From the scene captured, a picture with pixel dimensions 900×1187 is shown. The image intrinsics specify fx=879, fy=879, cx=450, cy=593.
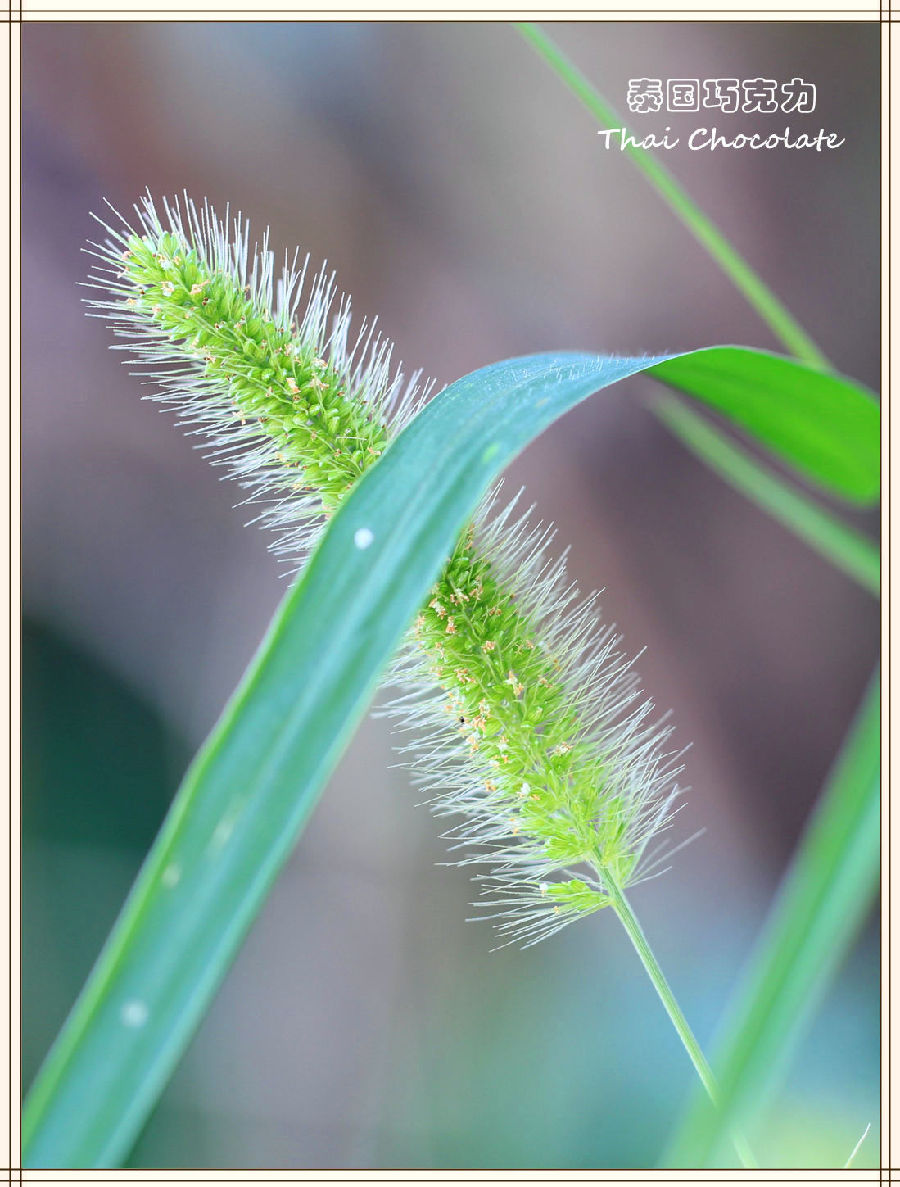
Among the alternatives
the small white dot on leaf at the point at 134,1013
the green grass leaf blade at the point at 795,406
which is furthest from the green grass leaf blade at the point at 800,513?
the small white dot on leaf at the point at 134,1013

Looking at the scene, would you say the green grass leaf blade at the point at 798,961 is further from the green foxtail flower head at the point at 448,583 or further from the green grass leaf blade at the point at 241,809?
the green foxtail flower head at the point at 448,583

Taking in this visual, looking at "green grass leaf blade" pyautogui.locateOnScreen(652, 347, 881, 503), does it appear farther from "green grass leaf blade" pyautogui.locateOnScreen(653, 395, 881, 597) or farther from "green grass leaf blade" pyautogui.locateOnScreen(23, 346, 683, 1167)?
"green grass leaf blade" pyautogui.locateOnScreen(23, 346, 683, 1167)

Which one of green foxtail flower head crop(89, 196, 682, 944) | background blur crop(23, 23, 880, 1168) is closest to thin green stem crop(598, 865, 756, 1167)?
green foxtail flower head crop(89, 196, 682, 944)

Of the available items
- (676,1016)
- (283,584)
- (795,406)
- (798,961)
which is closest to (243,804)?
(798,961)

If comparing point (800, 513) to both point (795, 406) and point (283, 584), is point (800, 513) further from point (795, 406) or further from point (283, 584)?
point (283, 584)

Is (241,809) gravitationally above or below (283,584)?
below

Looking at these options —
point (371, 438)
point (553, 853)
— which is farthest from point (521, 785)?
point (371, 438)
